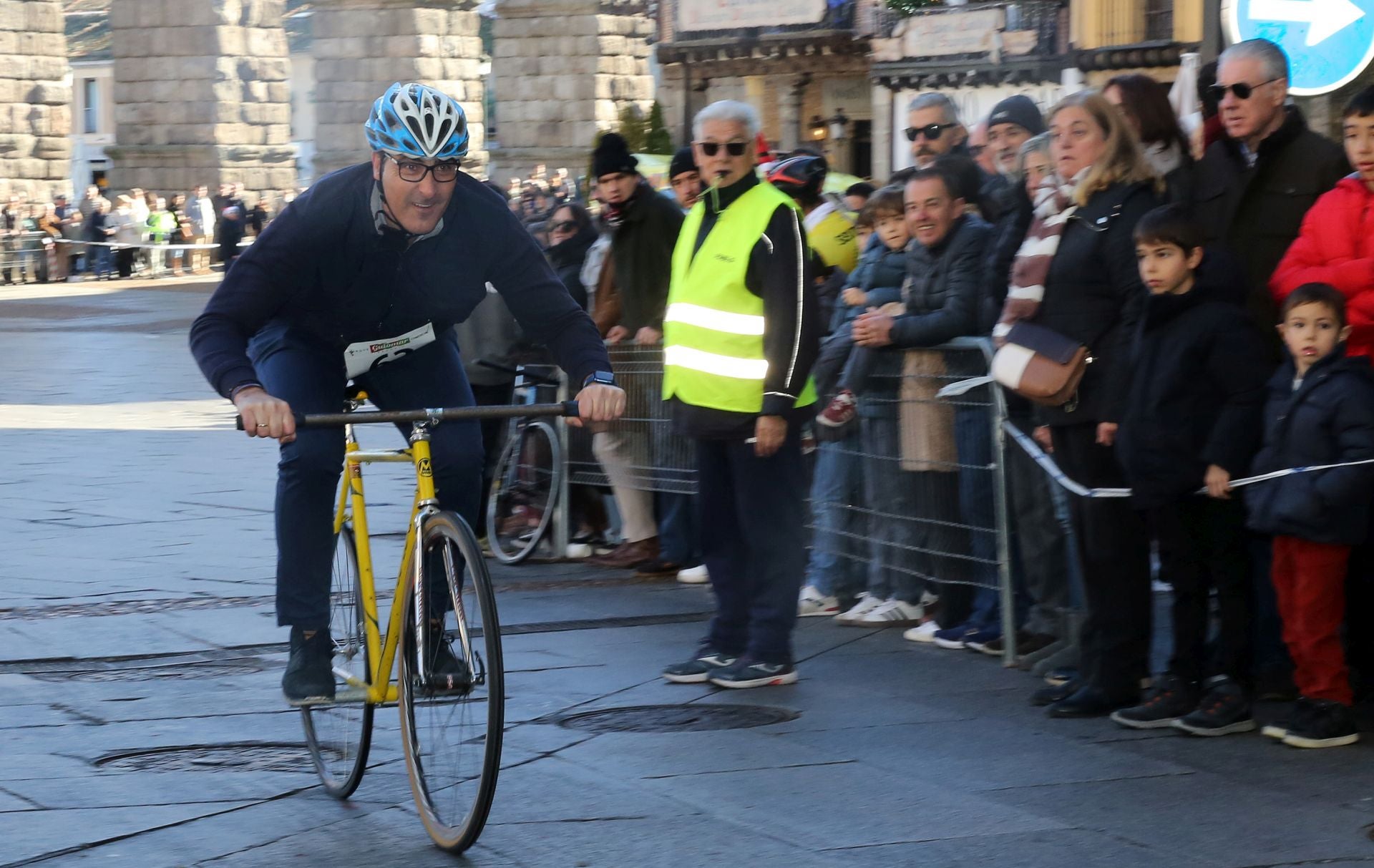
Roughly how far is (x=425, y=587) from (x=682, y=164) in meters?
4.37

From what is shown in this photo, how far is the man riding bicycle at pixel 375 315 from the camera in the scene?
A: 548 cm

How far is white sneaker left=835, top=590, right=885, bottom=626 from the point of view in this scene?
856cm

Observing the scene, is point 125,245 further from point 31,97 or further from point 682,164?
point 682,164

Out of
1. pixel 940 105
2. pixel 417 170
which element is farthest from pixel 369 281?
pixel 940 105

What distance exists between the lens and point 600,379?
223 inches

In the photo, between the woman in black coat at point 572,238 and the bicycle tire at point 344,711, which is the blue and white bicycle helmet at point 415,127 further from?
the woman in black coat at point 572,238

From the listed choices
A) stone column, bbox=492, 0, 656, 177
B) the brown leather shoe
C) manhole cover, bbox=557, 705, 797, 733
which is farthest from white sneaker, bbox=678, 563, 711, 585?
stone column, bbox=492, 0, 656, 177

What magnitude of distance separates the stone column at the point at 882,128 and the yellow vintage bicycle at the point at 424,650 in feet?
113

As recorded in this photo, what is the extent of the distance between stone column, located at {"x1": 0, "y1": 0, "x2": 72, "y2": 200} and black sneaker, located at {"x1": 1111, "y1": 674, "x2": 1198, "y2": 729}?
34875mm

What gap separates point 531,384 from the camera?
10.8 metres

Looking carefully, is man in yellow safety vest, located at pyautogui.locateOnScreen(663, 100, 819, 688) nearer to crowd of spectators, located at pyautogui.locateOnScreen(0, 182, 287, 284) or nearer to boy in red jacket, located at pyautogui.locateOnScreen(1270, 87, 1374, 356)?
boy in red jacket, located at pyautogui.locateOnScreen(1270, 87, 1374, 356)

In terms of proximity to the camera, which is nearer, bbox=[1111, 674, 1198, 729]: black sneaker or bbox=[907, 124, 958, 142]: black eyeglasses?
bbox=[1111, 674, 1198, 729]: black sneaker

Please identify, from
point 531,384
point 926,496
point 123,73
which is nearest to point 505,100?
point 123,73

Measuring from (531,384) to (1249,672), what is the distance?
4.92 meters
